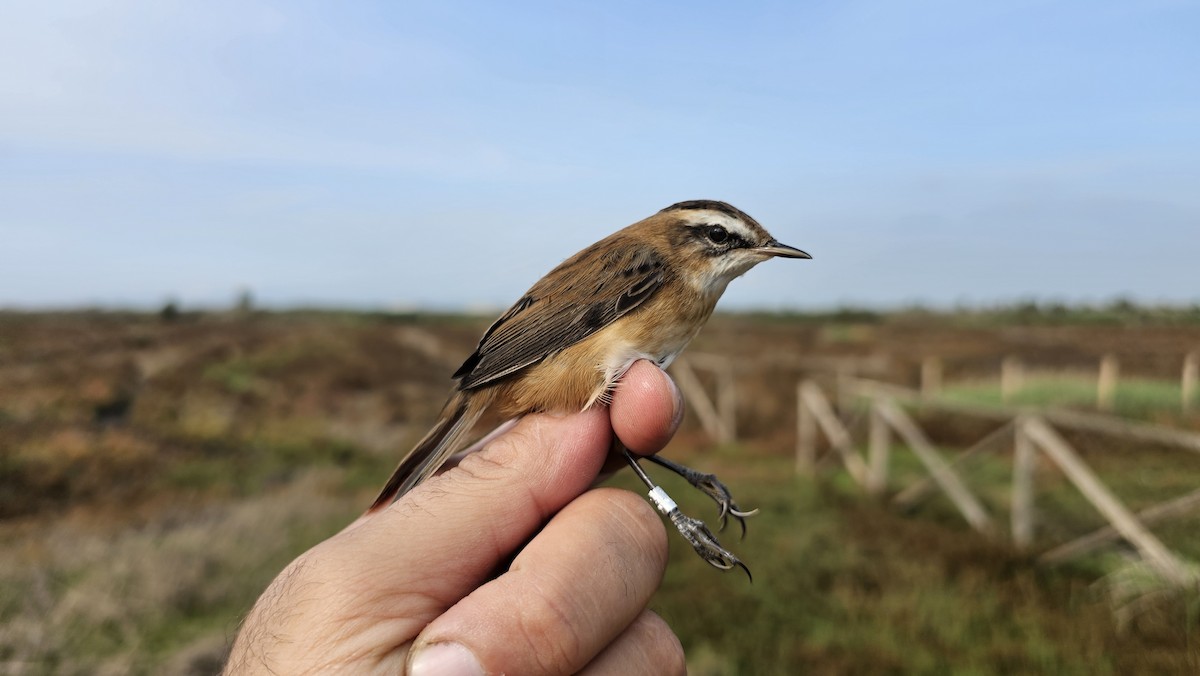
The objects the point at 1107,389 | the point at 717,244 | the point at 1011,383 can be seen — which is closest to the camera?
the point at 717,244

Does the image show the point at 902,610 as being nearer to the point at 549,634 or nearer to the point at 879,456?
the point at 549,634

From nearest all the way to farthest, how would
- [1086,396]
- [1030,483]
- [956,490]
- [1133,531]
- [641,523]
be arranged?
[641,523] < [1133,531] < [1030,483] < [956,490] < [1086,396]

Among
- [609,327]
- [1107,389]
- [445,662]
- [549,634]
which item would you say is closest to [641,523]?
[549,634]

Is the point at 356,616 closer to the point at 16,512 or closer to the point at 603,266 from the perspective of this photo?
the point at 603,266

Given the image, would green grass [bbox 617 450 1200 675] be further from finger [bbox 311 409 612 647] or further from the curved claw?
finger [bbox 311 409 612 647]

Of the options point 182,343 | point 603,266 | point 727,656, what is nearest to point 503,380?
point 603,266

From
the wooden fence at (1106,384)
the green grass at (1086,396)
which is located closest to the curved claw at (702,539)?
the wooden fence at (1106,384)

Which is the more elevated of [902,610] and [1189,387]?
[902,610]

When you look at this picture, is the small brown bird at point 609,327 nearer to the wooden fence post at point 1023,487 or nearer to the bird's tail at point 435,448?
the bird's tail at point 435,448
